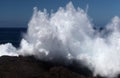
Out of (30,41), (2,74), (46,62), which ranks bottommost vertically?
(2,74)

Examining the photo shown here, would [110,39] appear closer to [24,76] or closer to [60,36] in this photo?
[60,36]

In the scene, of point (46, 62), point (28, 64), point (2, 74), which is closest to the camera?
point (2, 74)

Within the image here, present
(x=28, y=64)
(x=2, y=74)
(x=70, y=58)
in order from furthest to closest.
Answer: (x=70, y=58)
(x=28, y=64)
(x=2, y=74)

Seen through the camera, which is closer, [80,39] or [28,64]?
[28,64]

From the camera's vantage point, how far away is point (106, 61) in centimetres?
6481

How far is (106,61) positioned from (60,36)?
9.28 metres

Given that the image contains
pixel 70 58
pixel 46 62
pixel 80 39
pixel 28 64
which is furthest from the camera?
pixel 80 39

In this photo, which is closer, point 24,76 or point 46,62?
point 24,76

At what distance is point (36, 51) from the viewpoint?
6009 cm

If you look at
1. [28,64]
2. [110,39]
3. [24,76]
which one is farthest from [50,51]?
[110,39]

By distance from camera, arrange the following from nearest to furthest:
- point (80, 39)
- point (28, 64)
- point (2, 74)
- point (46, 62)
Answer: point (2, 74), point (28, 64), point (46, 62), point (80, 39)

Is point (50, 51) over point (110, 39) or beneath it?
beneath

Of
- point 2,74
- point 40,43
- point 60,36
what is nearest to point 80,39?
point 60,36

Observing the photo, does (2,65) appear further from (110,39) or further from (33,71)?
(110,39)
